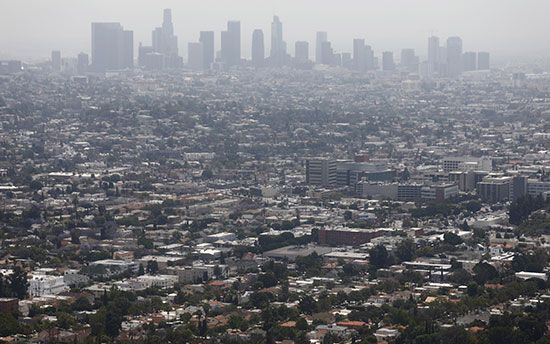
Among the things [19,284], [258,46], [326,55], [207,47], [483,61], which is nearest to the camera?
[19,284]

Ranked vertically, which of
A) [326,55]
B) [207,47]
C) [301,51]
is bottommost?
[326,55]

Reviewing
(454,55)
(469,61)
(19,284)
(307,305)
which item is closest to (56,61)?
(454,55)

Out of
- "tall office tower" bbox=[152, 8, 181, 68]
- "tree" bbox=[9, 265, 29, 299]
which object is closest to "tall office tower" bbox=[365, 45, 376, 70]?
"tall office tower" bbox=[152, 8, 181, 68]

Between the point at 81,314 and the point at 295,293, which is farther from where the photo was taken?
the point at 295,293

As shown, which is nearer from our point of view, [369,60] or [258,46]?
[258,46]

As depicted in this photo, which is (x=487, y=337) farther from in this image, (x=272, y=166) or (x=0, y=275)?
(x=272, y=166)

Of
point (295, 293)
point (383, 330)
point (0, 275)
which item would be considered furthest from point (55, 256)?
point (383, 330)

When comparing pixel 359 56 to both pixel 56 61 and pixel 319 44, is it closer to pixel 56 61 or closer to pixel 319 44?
pixel 319 44
